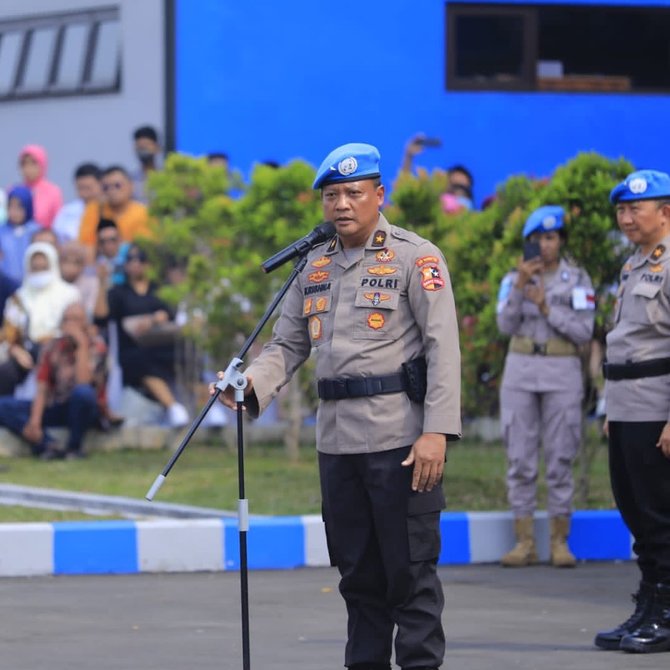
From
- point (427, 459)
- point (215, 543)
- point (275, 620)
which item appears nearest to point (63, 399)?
point (215, 543)

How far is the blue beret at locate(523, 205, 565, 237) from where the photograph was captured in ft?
30.0

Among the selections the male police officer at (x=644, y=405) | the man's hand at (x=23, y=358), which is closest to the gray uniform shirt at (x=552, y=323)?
the male police officer at (x=644, y=405)

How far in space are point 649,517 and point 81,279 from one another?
8.00 meters

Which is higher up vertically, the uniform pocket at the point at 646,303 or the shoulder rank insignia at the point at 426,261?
the shoulder rank insignia at the point at 426,261

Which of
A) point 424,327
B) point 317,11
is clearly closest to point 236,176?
point 317,11

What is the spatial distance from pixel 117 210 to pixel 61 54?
2864 millimetres

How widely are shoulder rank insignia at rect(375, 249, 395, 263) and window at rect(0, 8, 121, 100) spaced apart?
434 inches

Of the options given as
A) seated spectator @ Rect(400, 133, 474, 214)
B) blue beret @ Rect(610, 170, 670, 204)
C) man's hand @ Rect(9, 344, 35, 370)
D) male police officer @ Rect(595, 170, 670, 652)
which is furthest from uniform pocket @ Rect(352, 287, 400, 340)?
seated spectator @ Rect(400, 133, 474, 214)

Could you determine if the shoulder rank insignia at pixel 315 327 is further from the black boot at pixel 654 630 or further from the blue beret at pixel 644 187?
the black boot at pixel 654 630

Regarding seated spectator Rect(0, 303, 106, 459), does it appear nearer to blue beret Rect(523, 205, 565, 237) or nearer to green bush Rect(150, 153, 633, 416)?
green bush Rect(150, 153, 633, 416)

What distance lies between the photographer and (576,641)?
285 inches

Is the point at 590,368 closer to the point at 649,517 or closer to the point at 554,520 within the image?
the point at 554,520

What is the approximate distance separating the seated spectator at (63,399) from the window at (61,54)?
13.0ft

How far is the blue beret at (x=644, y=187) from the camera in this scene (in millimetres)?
7176
